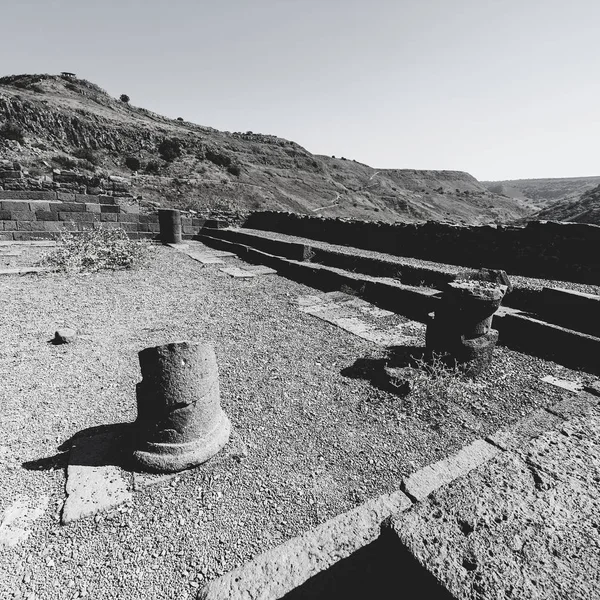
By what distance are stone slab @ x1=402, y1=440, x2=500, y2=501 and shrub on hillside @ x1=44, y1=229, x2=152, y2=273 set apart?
27.9 ft

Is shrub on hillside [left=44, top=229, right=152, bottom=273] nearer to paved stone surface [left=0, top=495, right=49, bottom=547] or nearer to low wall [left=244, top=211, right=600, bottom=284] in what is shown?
low wall [left=244, top=211, right=600, bottom=284]

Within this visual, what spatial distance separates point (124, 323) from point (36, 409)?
2274 mm

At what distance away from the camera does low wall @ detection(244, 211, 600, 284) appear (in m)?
6.13

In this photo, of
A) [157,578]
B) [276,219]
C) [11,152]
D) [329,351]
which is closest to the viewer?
[157,578]

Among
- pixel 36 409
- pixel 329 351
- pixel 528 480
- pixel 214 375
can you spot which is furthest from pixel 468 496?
pixel 36 409

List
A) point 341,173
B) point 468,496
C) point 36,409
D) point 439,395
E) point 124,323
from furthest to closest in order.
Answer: point 341,173, point 124,323, point 439,395, point 36,409, point 468,496

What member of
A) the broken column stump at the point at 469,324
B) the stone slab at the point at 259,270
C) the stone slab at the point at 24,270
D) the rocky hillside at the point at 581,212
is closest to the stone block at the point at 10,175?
the stone slab at the point at 24,270

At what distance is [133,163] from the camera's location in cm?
3247

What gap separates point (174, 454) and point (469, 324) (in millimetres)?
3135

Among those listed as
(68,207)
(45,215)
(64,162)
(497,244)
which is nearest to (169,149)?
(64,162)

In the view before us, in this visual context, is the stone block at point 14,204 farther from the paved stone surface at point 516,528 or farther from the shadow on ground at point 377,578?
the paved stone surface at point 516,528

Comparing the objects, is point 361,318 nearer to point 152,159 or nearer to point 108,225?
point 108,225

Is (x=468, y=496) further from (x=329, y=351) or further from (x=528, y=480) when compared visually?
(x=329, y=351)

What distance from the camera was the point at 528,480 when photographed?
1706 millimetres
